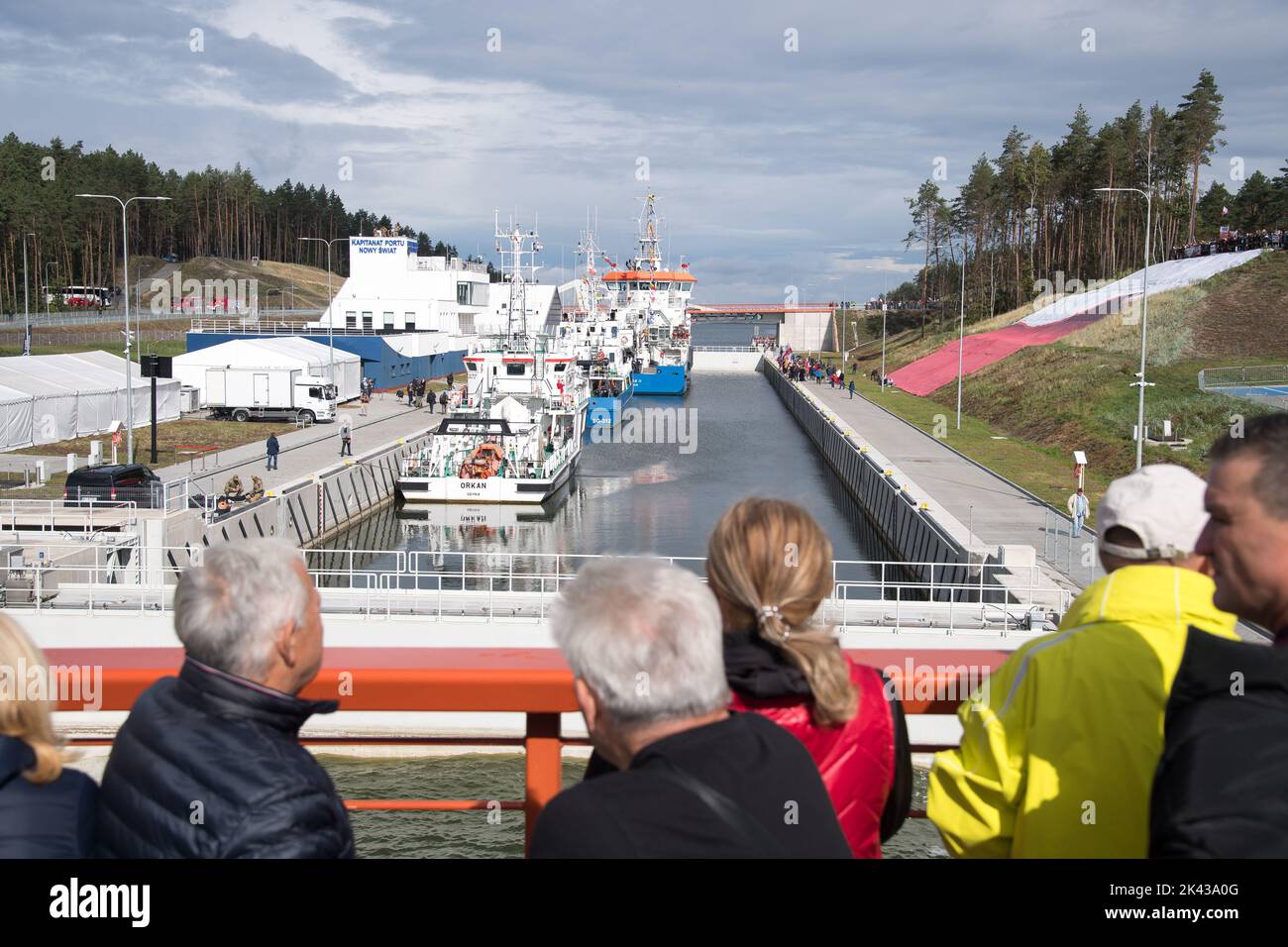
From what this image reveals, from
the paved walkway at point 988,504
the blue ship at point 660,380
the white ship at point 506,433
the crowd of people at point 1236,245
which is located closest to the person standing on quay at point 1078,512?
the paved walkway at point 988,504

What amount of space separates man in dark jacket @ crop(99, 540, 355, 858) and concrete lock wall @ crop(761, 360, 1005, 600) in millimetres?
15146

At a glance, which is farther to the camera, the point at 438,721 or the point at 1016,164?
the point at 1016,164

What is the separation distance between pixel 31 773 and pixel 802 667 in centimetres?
154

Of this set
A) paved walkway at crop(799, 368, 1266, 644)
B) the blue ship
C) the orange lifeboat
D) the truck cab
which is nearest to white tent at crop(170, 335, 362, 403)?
the truck cab

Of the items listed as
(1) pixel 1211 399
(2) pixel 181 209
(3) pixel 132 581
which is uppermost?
(2) pixel 181 209

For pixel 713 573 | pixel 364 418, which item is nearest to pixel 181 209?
pixel 364 418

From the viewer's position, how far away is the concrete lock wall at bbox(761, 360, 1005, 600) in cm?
2211

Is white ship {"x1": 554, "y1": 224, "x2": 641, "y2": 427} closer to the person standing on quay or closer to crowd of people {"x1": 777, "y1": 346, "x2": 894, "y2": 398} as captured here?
crowd of people {"x1": 777, "y1": 346, "x2": 894, "y2": 398}

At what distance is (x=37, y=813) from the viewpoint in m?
2.18

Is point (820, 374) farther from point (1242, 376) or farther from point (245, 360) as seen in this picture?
point (245, 360)

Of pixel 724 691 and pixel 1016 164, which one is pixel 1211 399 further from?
pixel 1016 164

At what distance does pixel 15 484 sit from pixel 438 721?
1918 cm

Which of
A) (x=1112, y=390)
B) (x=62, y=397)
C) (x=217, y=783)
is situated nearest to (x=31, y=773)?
(x=217, y=783)

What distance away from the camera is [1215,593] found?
6.86 feet
